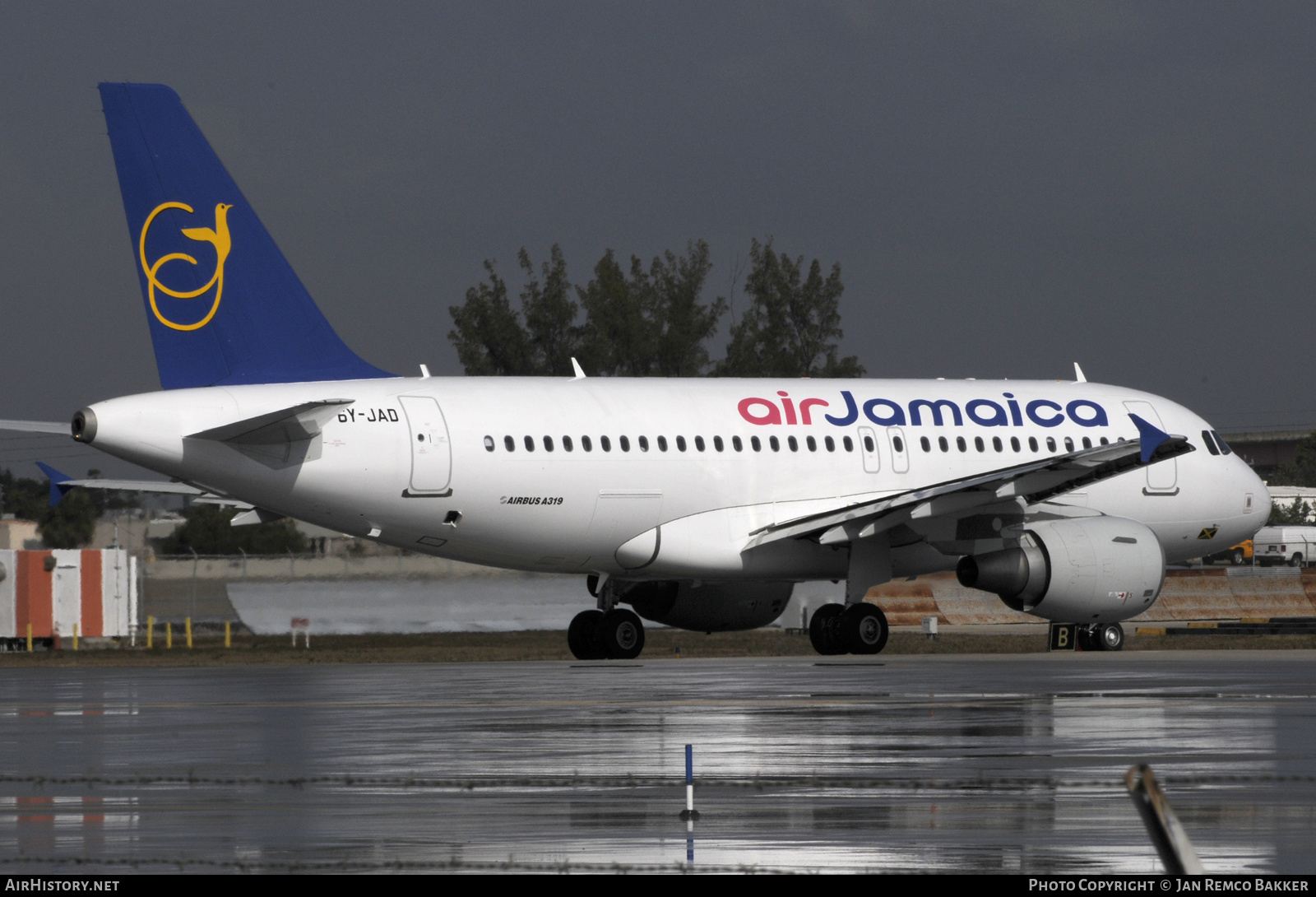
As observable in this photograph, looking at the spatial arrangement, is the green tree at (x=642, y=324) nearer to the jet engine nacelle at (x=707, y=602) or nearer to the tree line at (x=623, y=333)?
the tree line at (x=623, y=333)

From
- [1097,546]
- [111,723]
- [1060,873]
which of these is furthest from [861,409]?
[1060,873]

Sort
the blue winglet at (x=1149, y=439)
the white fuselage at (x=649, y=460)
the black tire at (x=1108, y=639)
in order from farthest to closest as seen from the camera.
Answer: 1. the black tire at (x=1108, y=639)
2. the white fuselage at (x=649, y=460)
3. the blue winglet at (x=1149, y=439)

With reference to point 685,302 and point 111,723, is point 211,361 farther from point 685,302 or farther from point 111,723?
point 685,302

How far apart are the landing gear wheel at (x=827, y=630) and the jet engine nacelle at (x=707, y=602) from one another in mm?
2206

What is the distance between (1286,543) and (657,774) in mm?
66213

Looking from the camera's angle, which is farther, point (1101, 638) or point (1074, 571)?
point (1101, 638)

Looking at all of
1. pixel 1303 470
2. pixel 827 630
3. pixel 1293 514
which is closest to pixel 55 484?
pixel 827 630

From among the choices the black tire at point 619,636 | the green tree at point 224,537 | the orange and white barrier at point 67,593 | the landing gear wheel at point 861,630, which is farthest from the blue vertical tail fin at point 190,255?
the green tree at point 224,537

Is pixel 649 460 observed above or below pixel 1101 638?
above

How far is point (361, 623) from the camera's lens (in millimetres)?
40906

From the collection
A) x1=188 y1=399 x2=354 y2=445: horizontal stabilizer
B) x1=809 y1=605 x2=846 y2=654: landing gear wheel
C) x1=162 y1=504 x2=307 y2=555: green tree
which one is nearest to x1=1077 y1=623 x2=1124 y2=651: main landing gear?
x1=809 y1=605 x2=846 y2=654: landing gear wheel

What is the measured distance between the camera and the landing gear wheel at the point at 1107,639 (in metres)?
31.6

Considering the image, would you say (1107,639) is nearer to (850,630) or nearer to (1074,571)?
(1074,571)

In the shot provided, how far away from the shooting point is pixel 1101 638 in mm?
31609
